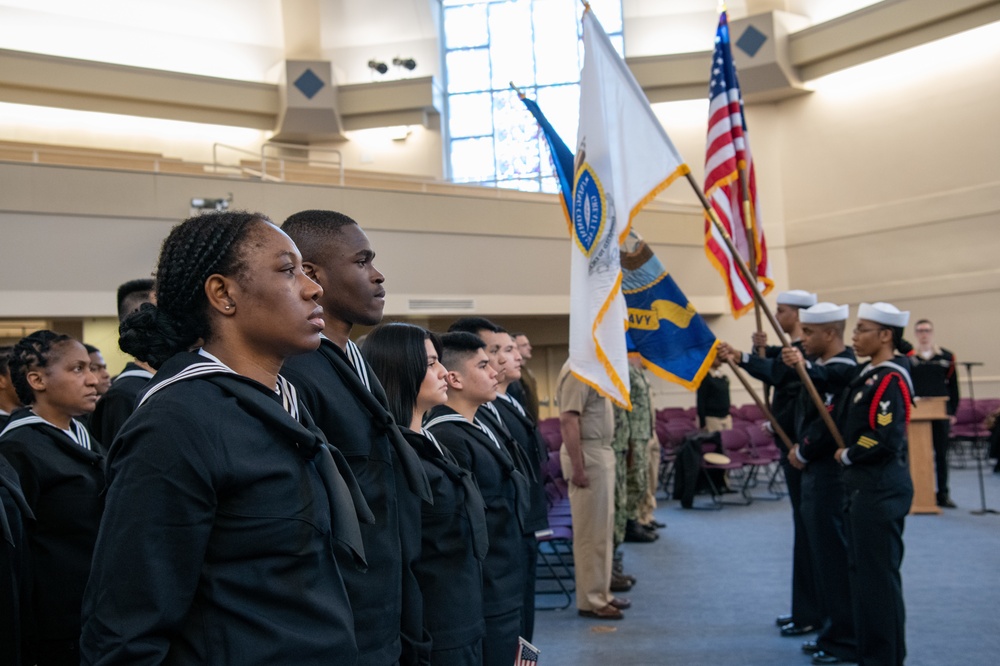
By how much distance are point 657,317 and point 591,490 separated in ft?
3.66

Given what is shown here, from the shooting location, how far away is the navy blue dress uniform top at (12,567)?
8.12 feet

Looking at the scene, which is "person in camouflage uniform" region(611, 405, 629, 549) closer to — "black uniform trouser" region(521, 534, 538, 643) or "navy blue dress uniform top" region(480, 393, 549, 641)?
"navy blue dress uniform top" region(480, 393, 549, 641)

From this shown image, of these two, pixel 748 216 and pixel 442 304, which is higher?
pixel 442 304

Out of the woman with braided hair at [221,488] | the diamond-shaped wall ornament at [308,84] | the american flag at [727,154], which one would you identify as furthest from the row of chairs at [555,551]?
the diamond-shaped wall ornament at [308,84]

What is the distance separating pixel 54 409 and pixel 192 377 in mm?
1878

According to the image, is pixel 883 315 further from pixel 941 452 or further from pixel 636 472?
pixel 941 452

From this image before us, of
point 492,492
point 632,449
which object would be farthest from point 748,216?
point 492,492

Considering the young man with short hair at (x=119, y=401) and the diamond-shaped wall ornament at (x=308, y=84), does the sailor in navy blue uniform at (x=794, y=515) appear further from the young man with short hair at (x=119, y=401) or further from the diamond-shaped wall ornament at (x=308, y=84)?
the diamond-shaped wall ornament at (x=308, y=84)

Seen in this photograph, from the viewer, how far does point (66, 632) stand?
271 centimetres

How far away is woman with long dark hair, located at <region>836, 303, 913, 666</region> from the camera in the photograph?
3889 mm

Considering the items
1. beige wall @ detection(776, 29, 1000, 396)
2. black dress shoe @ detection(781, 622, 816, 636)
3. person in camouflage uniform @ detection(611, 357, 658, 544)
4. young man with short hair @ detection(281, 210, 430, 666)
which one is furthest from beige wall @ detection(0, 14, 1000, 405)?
young man with short hair @ detection(281, 210, 430, 666)

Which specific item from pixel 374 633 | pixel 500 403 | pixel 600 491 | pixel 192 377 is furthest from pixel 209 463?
pixel 600 491

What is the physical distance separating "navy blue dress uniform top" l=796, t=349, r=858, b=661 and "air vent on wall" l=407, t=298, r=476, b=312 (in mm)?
9578

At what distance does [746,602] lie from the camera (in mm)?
5477
